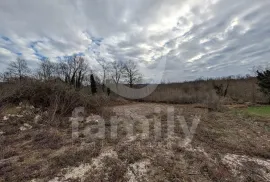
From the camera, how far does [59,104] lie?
7020 mm

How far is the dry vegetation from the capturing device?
3.09 meters

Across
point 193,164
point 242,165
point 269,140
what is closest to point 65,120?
point 193,164

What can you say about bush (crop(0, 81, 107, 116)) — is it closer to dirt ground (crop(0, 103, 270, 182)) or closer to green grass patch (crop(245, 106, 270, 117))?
dirt ground (crop(0, 103, 270, 182))

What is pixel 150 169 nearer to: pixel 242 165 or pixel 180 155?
pixel 180 155

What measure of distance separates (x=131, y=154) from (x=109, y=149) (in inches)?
20.6

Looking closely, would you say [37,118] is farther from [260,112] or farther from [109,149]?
[260,112]

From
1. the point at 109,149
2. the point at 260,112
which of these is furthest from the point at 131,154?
the point at 260,112

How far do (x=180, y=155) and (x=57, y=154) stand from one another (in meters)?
2.35

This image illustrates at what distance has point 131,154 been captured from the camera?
377 centimetres

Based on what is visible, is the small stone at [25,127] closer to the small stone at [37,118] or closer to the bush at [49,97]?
the small stone at [37,118]

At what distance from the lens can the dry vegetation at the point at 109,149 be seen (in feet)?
10.2

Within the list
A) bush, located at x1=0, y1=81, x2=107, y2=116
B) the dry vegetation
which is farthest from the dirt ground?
bush, located at x1=0, y1=81, x2=107, y2=116

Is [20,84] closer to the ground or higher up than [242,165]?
higher up

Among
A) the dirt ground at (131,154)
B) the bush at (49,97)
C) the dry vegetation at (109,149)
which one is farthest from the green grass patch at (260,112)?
the bush at (49,97)
